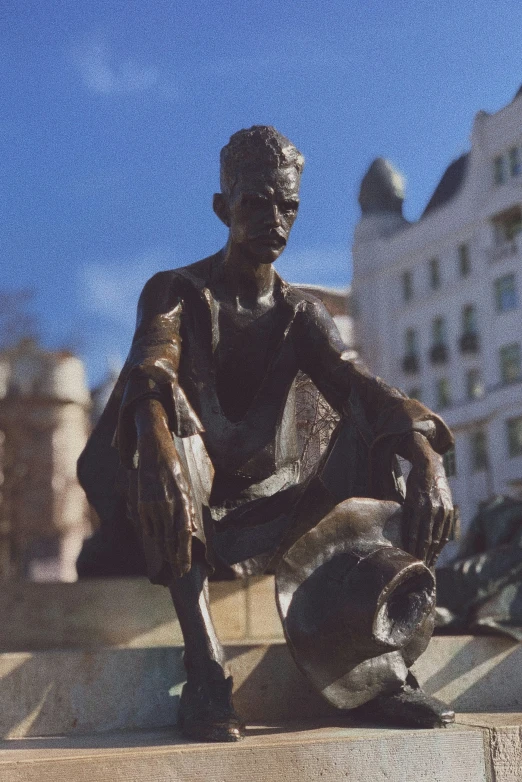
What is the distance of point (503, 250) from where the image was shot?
3788 centimetres

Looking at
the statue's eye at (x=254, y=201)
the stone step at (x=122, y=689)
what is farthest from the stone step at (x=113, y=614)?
the statue's eye at (x=254, y=201)

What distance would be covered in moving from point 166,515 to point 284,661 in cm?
80

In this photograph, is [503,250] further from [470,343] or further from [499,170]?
[470,343]

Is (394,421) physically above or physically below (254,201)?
below

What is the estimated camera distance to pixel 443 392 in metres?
42.4

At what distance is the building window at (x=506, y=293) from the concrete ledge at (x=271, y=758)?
35.9 m

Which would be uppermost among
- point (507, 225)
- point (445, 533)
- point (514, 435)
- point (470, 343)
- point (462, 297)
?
point (507, 225)

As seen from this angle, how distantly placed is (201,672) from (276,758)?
408 mm

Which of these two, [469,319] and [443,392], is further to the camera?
[443,392]

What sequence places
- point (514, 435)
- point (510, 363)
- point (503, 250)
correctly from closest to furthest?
point (514, 435) < point (510, 363) < point (503, 250)

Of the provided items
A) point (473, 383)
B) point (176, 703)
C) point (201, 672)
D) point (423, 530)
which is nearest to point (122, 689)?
point (176, 703)

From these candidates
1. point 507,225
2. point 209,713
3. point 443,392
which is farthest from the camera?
point 443,392

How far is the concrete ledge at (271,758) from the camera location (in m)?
2.45

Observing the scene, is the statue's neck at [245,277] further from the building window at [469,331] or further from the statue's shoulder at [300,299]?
the building window at [469,331]
